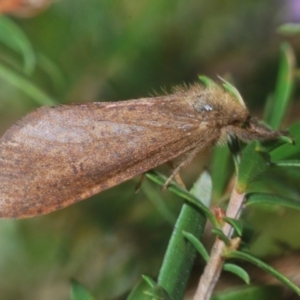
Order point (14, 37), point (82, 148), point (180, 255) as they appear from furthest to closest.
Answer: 1. point (14, 37)
2. point (82, 148)
3. point (180, 255)

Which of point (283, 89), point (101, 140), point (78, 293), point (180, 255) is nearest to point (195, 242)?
point (180, 255)

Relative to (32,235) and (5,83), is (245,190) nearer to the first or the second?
(32,235)

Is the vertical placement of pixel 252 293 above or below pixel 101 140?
below

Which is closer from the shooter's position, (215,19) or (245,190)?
(245,190)

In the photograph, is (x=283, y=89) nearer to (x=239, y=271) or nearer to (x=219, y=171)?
(x=219, y=171)

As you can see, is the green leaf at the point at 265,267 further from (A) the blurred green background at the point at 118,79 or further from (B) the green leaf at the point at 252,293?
(A) the blurred green background at the point at 118,79

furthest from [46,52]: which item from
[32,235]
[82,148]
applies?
[82,148]

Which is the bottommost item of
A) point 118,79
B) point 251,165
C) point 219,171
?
point 251,165
